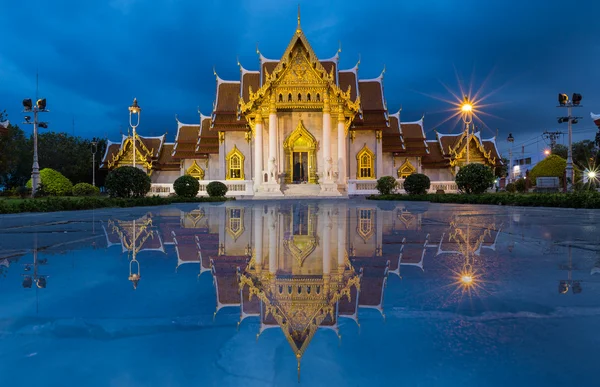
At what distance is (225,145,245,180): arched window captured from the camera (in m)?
34.2

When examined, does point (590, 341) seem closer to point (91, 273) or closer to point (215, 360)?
point (215, 360)

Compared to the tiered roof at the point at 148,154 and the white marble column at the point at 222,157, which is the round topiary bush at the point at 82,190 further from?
the tiered roof at the point at 148,154

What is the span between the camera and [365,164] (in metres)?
34.5

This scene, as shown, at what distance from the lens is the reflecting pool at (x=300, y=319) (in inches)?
59.7

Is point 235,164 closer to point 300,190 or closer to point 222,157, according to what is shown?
point 222,157

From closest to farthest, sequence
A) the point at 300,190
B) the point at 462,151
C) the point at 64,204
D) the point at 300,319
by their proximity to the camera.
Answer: the point at 300,319, the point at 64,204, the point at 300,190, the point at 462,151

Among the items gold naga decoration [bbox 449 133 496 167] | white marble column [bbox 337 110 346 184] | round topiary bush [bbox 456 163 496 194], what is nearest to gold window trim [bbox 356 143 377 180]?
white marble column [bbox 337 110 346 184]

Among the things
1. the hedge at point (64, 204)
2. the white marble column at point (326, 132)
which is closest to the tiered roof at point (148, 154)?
the white marble column at point (326, 132)

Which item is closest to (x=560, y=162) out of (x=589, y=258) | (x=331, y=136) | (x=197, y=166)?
(x=331, y=136)

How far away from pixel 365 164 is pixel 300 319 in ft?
108

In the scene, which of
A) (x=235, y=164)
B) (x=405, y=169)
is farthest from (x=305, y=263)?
(x=405, y=169)

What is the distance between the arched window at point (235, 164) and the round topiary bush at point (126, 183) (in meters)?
15.4

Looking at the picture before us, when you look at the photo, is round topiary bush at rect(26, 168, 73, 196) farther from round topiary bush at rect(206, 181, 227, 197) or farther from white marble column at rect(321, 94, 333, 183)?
white marble column at rect(321, 94, 333, 183)

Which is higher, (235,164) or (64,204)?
(235,164)
